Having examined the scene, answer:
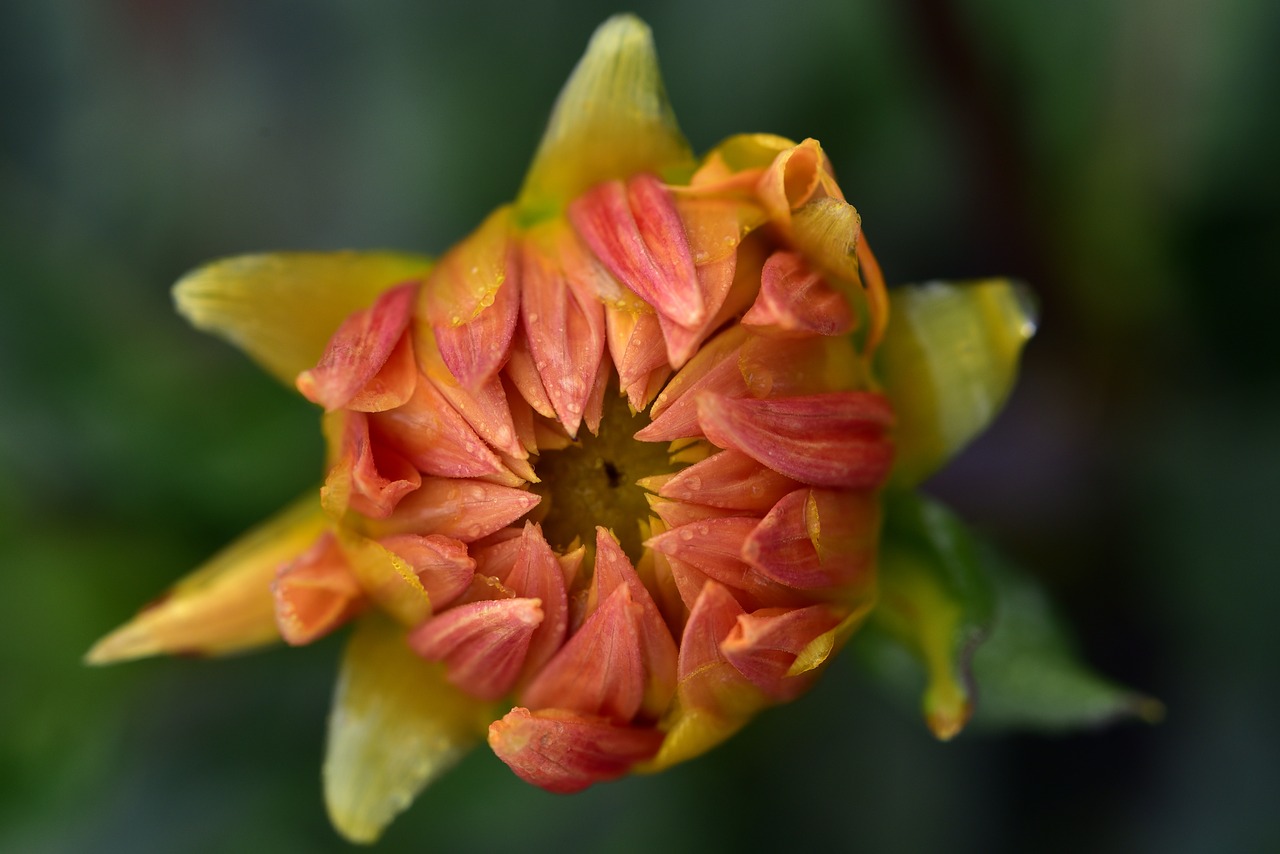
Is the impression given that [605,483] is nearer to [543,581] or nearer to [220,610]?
[543,581]

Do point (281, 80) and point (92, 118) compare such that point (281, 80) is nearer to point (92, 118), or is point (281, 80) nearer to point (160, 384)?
point (92, 118)

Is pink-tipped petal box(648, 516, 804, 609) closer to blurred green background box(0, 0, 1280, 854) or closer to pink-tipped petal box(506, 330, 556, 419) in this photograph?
pink-tipped petal box(506, 330, 556, 419)

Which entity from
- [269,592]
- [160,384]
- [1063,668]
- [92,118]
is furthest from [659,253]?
[92,118]

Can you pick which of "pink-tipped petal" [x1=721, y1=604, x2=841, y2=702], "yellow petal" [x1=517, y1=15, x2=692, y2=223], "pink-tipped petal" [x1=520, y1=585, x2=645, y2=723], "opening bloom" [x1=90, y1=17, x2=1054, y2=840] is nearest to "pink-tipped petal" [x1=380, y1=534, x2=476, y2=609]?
"opening bloom" [x1=90, y1=17, x2=1054, y2=840]

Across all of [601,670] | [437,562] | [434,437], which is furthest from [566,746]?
→ [434,437]

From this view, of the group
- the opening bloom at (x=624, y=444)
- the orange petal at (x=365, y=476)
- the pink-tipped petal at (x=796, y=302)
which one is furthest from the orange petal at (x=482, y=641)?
the pink-tipped petal at (x=796, y=302)
